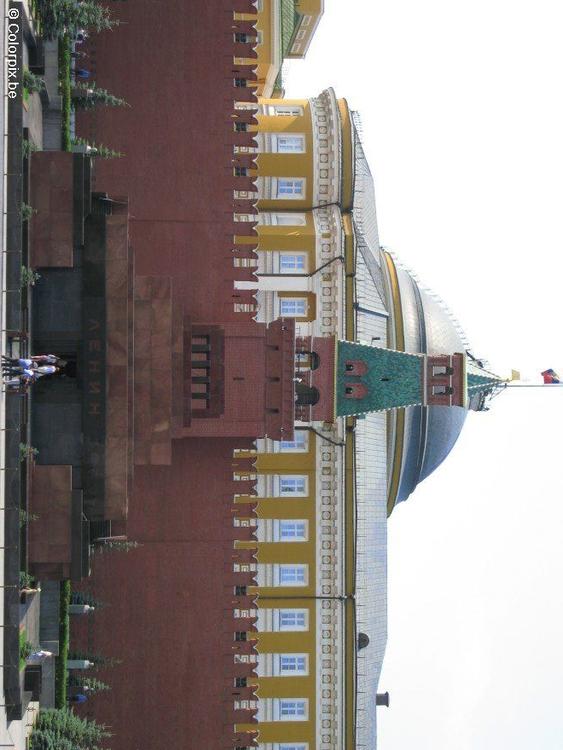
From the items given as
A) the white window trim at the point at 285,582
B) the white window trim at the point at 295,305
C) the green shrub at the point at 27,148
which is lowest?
the white window trim at the point at 285,582

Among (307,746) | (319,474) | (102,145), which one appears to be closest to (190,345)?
(102,145)

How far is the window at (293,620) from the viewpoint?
3934 cm

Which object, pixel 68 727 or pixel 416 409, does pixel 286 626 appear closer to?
pixel 416 409

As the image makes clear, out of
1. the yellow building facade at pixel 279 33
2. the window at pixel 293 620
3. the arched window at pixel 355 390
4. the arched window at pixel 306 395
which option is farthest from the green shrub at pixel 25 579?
the yellow building facade at pixel 279 33

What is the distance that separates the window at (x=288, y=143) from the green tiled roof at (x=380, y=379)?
920 cm

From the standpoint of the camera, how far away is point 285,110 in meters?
41.6

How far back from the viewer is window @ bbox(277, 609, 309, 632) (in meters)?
39.3

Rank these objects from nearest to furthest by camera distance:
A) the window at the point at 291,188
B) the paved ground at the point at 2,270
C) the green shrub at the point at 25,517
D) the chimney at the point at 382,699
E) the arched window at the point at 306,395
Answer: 1. the paved ground at the point at 2,270
2. the green shrub at the point at 25,517
3. the arched window at the point at 306,395
4. the window at the point at 291,188
5. the chimney at the point at 382,699

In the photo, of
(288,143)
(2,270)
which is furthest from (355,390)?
(288,143)

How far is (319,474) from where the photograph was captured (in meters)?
39.9

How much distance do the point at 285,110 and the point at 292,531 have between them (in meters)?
13.1

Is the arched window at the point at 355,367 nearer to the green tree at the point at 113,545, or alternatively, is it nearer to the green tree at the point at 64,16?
the green tree at the point at 113,545

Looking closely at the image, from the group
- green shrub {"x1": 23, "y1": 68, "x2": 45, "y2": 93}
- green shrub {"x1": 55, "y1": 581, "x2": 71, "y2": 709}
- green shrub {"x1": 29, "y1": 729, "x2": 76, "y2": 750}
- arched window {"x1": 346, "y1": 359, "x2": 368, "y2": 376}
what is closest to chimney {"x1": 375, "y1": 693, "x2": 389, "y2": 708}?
arched window {"x1": 346, "y1": 359, "x2": 368, "y2": 376}

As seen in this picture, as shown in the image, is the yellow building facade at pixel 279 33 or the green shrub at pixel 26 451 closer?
the green shrub at pixel 26 451
